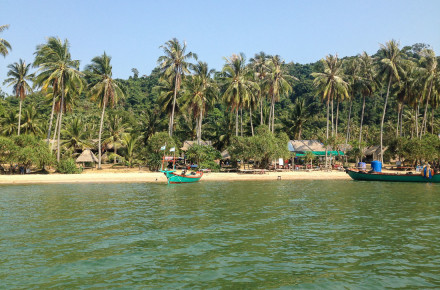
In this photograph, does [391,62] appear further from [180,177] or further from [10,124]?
[10,124]

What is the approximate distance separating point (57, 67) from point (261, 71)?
31.1 m

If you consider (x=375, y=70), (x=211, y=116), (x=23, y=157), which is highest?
(x=375, y=70)

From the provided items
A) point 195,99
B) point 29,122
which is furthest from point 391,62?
point 29,122

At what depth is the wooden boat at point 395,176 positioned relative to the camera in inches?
1485

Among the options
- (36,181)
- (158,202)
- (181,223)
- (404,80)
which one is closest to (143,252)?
(181,223)

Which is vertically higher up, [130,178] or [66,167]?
[66,167]

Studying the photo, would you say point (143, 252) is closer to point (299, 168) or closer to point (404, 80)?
point (299, 168)

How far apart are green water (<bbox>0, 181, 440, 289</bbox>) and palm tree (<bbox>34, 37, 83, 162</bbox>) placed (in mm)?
25311

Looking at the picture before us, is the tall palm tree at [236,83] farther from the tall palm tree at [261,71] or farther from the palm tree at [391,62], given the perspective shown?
the palm tree at [391,62]

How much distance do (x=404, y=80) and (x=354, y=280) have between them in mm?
54365

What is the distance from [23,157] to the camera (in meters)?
40.5

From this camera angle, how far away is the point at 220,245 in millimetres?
12234

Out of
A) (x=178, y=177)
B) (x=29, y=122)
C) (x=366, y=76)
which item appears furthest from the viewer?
(x=366, y=76)

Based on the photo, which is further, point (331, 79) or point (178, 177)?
point (331, 79)
